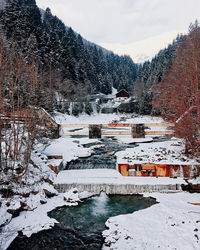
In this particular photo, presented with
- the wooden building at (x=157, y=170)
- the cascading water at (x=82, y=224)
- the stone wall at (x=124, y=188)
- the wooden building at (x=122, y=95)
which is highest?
the wooden building at (x=122, y=95)

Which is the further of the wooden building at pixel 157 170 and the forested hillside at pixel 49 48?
the forested hillside at pixel 49 48

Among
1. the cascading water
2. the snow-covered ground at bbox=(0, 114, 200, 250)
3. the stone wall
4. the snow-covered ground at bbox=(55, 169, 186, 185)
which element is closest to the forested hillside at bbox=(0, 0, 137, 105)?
the snow-covered ground at bbox=(55, 169, 186, 185)

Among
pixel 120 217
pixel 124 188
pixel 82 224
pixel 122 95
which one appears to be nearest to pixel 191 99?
pixel 124 188

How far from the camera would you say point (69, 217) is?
17.4 ft

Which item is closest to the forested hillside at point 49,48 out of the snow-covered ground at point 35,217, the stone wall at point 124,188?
the stone wall at point 124,188

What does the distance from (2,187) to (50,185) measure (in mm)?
1661

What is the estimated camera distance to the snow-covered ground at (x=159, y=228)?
3967 millimetres

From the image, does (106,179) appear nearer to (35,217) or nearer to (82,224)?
(82,224)

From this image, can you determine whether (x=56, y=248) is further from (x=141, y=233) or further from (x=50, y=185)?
(x=50, y=185)

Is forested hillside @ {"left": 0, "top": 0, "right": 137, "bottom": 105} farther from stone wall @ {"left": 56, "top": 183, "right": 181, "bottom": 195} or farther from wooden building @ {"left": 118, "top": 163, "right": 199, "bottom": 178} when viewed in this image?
stone wall @ {"left": 56, "top": 183, "right": 181, "bottom": 195}

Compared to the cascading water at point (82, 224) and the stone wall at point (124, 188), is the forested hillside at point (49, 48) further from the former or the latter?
the cascading water at point (82, 224)

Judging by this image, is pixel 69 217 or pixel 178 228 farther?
pixel 69 217

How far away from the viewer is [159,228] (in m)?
4.52

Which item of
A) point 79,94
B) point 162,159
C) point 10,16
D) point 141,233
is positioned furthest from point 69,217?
point 10,16
